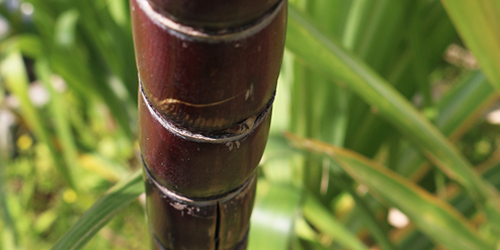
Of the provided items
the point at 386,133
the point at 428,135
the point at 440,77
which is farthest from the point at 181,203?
the point at 440,77

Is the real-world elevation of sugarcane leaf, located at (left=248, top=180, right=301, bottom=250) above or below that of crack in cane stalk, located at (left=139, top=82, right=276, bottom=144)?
below

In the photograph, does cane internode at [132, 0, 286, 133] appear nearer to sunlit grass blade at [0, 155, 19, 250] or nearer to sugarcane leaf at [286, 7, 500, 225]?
sugarcane leaf at [286, 7, 500, 225]

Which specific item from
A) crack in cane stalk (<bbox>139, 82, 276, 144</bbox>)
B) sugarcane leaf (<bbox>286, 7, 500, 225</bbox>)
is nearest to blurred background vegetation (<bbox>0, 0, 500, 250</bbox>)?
sugarcane leaf (<bbox>286, 7, 500, 225</bbox>)

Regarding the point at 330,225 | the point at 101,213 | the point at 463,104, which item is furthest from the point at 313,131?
the point at 101,213

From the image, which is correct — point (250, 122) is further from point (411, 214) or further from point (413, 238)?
point (413, 238)

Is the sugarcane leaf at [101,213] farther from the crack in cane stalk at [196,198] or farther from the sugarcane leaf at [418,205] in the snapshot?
the sugarcane leaf at [418,205]
